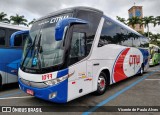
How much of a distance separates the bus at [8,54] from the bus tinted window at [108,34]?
3.87m

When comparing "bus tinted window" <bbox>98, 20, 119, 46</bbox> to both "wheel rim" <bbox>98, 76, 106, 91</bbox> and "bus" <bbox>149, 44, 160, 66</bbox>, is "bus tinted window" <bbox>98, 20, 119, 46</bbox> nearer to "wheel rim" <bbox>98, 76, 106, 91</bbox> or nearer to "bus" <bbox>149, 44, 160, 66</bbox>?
"wheel rim" <bbox>98, 76, 106, 91</bbox>

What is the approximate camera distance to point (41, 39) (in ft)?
18.2

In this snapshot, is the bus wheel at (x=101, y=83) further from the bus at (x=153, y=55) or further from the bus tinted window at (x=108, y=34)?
the bus at (x=153, y=55)

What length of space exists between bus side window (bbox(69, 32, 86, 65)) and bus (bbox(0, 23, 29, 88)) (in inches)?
141

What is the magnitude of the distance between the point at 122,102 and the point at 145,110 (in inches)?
36.1

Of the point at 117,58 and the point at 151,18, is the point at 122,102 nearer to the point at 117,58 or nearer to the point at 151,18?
the point at 117,58

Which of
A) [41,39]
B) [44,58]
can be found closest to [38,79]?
[44,58]

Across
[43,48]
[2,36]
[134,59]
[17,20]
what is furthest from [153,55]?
[17,20]

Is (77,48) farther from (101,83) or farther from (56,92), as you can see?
(101,83)

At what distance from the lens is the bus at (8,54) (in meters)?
8.00

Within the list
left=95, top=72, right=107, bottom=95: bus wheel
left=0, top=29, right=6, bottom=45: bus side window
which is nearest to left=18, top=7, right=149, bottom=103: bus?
left=95, top=72, right=107, bottom=95: bus wheel

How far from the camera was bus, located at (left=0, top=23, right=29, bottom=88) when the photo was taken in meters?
8.00

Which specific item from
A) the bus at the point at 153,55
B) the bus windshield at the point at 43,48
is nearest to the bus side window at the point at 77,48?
the bus windshield at the point at 43,48

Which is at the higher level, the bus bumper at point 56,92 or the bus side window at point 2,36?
the bus side window at point 2,36
